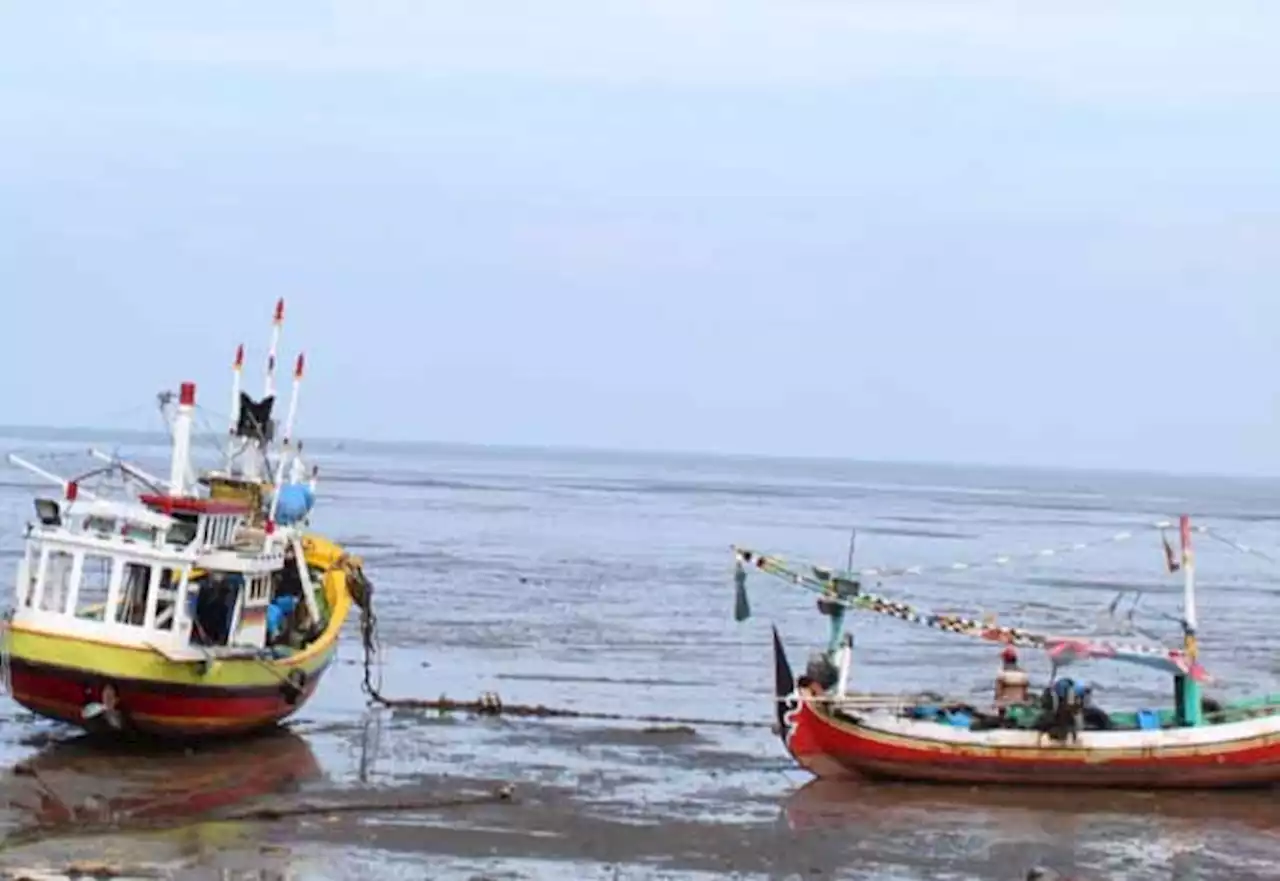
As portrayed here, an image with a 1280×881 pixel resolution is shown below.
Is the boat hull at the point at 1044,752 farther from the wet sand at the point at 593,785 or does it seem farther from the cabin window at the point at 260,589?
the cabin window at the point at 260,589

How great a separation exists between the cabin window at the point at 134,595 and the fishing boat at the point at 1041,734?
23.9 ft

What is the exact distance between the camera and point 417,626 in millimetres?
40625

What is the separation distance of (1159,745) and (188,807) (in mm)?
11464

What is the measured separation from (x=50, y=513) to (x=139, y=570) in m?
1.27

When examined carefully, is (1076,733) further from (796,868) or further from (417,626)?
(417,626)

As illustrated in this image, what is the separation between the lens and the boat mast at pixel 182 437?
2422 cm

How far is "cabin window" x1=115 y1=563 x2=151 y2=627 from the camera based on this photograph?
23781mm

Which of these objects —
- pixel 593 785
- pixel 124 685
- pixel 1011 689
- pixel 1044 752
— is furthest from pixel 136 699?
pixel 1044 752

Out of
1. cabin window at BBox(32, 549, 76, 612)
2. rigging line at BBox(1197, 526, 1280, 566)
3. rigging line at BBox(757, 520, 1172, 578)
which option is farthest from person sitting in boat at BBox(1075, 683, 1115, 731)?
cabin window at BBox(32, 549, 76, 612)

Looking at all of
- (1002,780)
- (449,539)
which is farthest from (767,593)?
(1002,780)

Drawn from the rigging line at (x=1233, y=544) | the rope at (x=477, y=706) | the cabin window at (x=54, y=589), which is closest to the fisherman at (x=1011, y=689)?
the rigging line at (x=1233, y=544)

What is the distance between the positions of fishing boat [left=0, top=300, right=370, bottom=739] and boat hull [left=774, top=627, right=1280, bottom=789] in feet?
22.5

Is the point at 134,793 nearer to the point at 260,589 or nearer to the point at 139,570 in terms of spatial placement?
the point at 139,570

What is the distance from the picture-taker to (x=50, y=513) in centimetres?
2386
